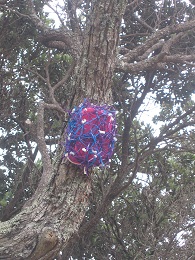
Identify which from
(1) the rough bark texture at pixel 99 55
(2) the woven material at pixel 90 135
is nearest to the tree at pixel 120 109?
(1) the rough bark texture at pixel 99 55

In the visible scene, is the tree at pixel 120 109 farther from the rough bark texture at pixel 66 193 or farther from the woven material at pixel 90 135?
the woven material at pixel 90 135

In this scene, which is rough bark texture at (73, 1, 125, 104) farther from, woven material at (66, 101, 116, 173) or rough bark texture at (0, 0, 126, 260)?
woven material at (66, 101, 116, 173)

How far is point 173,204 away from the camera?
5531 mm

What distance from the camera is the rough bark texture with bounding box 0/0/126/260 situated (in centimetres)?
195

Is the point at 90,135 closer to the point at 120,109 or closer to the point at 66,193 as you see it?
the point at 66,193

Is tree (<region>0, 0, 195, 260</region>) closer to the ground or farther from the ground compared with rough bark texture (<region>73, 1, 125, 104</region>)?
farther from the ground

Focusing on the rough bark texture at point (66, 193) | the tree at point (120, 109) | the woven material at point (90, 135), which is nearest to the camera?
the rough bark texture at point (66, 193)

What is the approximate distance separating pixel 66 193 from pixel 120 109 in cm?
442

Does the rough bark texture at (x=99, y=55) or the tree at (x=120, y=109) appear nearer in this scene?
the rough bark texture at (x=99, y=55)

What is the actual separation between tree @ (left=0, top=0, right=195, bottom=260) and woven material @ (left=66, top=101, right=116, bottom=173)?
363 mm

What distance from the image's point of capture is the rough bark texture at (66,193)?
1.95 metres

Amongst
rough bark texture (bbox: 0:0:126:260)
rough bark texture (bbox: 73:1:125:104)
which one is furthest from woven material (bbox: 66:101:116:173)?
rough bark texture (bbox: 73:1:125:104)

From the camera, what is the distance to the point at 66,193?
214cm

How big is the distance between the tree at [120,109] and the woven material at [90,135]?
0.36m
